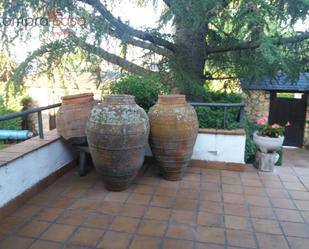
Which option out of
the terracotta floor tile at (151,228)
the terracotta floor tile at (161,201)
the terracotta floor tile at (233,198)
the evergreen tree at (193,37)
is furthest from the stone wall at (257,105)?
the terracotta floor tile at (151,228)

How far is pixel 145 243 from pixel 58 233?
635 mm

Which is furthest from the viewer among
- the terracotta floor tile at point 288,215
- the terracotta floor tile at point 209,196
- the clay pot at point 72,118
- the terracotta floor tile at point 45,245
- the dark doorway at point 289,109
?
the dark doorway at point 289,109

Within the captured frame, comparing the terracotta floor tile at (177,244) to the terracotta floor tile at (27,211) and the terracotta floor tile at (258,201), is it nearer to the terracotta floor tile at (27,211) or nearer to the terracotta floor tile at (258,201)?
the terracotta floor tile at (258,201)

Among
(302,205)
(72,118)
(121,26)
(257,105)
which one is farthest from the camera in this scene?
(257,105)

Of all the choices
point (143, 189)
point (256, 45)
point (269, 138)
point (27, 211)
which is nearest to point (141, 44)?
point (256, 45)

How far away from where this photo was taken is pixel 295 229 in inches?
85.4

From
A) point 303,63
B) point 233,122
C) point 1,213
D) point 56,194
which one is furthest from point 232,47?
point 1,213

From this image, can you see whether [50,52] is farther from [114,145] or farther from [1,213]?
[1,213]

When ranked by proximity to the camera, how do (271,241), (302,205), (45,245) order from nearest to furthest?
1. (45,245)
2. (271,241)
3. (302,205)

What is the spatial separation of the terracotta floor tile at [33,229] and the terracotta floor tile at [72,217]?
12cm

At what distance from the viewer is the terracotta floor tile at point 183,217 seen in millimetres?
2246

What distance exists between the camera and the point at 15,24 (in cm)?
340

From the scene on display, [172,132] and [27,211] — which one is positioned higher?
[172,132]

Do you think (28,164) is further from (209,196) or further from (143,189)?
(209,196)
